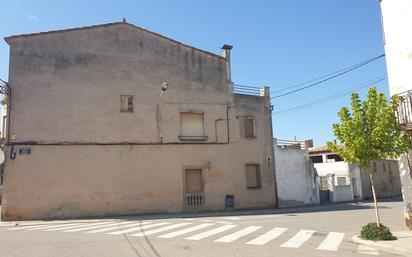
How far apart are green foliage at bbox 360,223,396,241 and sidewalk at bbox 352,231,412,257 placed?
0.19 metres

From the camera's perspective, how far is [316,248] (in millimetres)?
10320

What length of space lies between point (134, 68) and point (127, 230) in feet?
37.1

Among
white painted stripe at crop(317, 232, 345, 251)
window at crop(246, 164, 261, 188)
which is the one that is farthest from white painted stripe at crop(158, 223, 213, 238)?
window at crop(246, 164, 261, 188)

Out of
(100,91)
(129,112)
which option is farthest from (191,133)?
(100,91)

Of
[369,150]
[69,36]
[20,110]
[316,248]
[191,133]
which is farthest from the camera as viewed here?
[191,133]

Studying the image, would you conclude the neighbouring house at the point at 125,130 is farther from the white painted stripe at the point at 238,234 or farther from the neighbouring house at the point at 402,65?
the neighbouring house at the point at 402,65

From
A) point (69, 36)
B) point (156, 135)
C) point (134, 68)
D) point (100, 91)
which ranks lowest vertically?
point (156, 135)

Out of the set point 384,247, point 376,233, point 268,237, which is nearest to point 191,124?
point 268,237

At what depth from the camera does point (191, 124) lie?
24.2m

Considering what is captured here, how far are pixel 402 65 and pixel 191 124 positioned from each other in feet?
44.0

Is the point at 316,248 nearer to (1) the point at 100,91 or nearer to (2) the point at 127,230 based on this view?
(2) the point at 127,230

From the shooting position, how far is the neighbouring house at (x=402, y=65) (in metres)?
12.4

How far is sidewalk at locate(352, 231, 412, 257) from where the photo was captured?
391 inches

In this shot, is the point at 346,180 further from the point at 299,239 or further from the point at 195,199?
the point at 299,239
